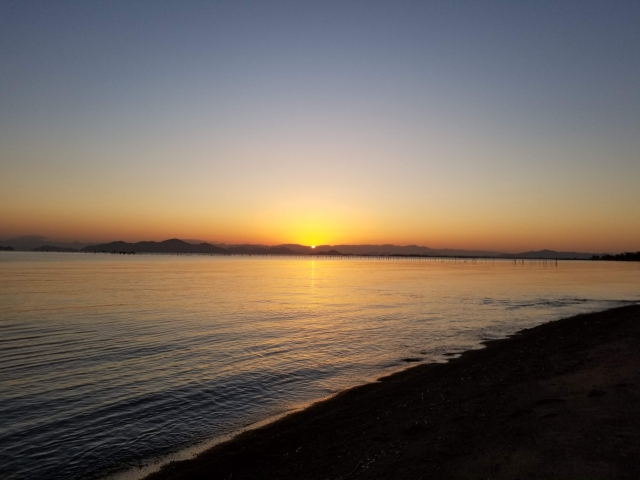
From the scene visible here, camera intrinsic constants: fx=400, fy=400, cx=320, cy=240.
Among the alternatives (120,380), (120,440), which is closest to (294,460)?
(120,440)

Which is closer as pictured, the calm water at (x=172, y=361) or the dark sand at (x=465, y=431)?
the dark sand at (x=465, y=431)

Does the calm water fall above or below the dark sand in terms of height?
below

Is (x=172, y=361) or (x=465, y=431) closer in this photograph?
(x=465, y=431)

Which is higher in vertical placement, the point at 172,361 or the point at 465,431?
the point at 465,431

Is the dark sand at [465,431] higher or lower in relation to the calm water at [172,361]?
higher

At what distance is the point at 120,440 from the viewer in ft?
35.2

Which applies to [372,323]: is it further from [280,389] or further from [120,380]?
[120,380]

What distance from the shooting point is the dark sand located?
24.3ft

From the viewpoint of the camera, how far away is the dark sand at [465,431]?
292 inches

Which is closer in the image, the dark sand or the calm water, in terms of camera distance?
the dark sand

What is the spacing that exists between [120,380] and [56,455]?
19.7 ft

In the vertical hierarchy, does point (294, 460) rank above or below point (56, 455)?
above

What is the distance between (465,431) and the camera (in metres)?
9.16

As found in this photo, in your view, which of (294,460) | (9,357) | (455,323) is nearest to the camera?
(294,460)
